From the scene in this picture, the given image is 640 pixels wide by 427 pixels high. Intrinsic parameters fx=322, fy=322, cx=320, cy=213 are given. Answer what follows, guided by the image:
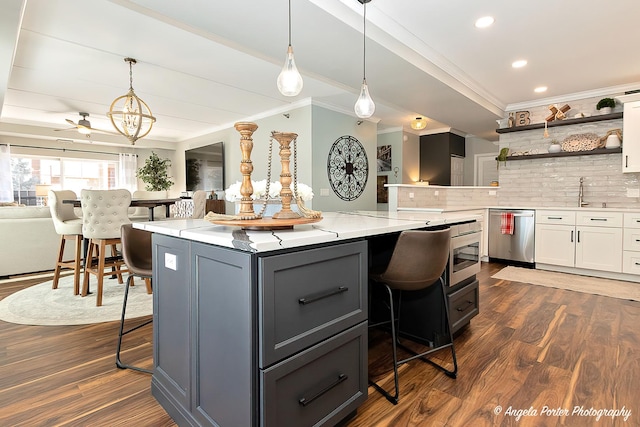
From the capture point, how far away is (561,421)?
4.90 feet

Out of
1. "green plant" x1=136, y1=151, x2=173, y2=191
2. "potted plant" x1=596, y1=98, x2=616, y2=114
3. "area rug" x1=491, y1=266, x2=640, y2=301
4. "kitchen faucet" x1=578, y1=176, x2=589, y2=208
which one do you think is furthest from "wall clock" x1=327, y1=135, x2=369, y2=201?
"green plant" x1=136, y1=151, x2=173, y2=191

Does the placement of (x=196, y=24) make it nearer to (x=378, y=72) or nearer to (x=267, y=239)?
(x=378, y=72)

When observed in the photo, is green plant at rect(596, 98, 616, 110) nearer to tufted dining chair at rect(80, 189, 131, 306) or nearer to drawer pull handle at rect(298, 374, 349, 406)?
drawer pull handle at rect(298, 374, 349, 406)

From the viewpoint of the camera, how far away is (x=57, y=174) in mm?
7680

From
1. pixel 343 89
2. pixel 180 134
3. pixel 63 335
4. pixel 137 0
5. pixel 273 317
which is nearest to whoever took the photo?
pixel 273 317

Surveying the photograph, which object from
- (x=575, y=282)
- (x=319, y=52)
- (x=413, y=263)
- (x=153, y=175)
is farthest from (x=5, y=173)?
(x=575, y=282)

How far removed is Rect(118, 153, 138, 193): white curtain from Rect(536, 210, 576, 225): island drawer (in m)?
9.01

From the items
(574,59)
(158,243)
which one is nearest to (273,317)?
(158,243)

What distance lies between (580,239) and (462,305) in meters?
3.10

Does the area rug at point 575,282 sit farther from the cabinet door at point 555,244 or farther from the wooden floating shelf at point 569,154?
the wooden floating shelf at point 569,154

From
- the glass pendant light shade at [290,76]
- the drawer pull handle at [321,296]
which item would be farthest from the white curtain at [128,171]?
the drawer pull handle at [321,296]

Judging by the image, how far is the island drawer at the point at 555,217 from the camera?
14.1 feet

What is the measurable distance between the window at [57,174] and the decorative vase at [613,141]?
30.6 feet

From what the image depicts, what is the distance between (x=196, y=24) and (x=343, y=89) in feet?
7.23
